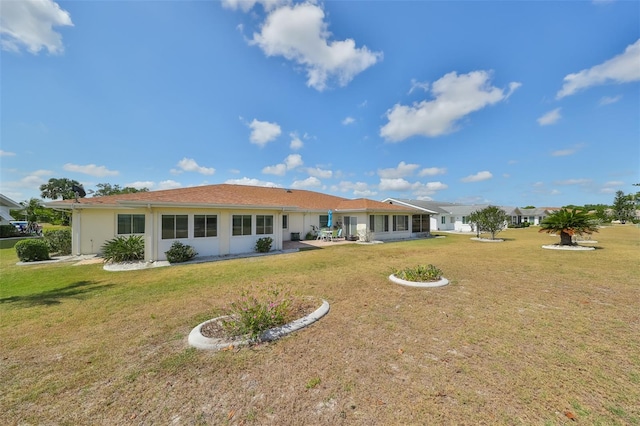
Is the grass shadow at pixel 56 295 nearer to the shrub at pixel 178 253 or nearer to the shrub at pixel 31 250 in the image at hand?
the shrub at pixel 178 253

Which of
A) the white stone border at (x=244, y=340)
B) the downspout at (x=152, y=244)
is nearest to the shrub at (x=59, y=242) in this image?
the downspout at (x=152, y=244)

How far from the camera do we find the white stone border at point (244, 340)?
12.8ft

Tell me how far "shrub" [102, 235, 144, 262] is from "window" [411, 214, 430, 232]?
21663 mm

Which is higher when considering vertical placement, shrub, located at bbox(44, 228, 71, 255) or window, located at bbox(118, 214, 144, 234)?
window, located at bbox(118, 214, 144, 234)

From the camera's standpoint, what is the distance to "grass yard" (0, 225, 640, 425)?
2.61 meters

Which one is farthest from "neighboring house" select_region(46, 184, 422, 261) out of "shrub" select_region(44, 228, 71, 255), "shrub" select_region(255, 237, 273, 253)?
"shrub" select_region(44, 228, 71, 255)

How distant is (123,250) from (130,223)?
324 cm

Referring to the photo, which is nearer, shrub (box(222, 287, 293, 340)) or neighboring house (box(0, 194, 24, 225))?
shrub (box(222, 287, 293, 340))

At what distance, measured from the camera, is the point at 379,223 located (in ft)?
68.9

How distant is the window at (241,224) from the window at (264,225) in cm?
56

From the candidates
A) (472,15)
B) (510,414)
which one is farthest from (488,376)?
(472,15)

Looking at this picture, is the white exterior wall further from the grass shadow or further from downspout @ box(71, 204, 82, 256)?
the grass shadow

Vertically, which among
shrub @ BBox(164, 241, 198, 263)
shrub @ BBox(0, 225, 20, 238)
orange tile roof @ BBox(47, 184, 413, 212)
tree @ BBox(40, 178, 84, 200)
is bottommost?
shrub @ BBox(164, 241, 198, 263)

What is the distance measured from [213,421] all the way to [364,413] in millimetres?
1538
